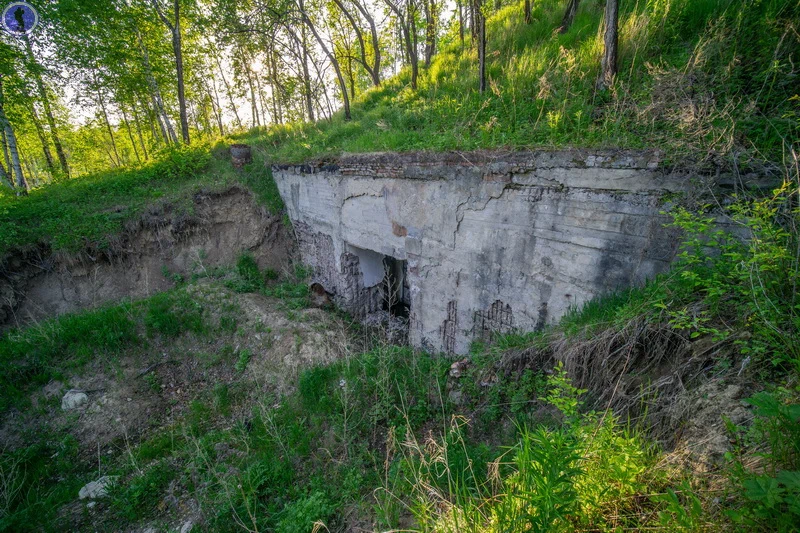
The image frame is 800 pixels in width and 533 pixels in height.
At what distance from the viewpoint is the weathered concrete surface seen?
298cm

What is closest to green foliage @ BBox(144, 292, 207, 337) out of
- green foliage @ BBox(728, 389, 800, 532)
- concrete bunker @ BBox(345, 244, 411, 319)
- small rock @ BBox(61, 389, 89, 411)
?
Result: small rock @ BBox(61, 389, 89, 411)

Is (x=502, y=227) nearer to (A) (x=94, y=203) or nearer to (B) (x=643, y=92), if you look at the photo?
(B) (x=643, y=92)

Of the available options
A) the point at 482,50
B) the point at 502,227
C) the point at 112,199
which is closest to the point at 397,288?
the point at 502,227

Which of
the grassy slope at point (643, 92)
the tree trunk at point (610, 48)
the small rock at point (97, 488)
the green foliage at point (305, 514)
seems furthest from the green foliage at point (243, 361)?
the tree trunk at point (610, 48)

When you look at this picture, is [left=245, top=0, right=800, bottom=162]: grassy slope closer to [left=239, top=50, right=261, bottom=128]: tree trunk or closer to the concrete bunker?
the concrete bunker

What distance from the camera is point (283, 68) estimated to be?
13.5 metres

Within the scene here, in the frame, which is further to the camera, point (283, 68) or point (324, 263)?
point (283, 68)

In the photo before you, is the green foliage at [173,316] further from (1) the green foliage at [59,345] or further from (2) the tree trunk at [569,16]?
(2) the tree trunk at [569,16]

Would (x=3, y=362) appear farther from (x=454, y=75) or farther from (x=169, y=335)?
(x=454, y=75)

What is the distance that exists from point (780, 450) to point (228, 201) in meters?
9.61

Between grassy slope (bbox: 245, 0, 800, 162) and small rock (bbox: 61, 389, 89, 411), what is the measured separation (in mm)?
5494

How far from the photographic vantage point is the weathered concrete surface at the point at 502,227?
2.98 m

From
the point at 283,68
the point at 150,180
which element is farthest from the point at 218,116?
the point at 150,180

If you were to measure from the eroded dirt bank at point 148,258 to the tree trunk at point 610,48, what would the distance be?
22.9ft
